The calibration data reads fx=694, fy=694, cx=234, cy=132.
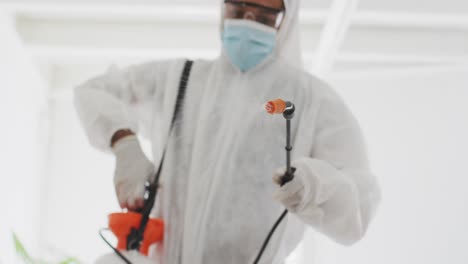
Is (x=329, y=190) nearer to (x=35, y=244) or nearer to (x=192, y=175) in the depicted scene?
(x=192, y=175)

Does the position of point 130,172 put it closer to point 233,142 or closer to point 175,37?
point 233,142

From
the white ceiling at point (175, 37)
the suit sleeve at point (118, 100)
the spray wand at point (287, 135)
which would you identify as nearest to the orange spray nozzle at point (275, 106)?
the spray wand at point (287, 135)

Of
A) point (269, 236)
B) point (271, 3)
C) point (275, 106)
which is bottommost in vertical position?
point (269, 236)

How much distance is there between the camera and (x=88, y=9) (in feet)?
10.5

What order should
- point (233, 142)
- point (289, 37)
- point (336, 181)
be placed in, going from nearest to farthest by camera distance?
1. point (336, 181)
2. point (233, 142)
3. point (289, 37)

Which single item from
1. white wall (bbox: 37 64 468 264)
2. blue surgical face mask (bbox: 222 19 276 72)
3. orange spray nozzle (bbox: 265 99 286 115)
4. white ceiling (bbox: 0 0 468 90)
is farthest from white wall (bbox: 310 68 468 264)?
orange spray nozzle (bbox: 265 99 286 115)

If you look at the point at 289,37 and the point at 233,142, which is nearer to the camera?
the point at 233,142

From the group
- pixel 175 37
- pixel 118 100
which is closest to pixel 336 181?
pixel 118 100

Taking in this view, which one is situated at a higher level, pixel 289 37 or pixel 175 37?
pixel 289 37

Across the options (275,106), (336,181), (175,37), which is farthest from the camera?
(175,37)

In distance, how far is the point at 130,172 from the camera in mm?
1262

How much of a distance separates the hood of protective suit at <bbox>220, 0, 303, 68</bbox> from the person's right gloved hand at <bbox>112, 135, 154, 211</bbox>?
0.34m

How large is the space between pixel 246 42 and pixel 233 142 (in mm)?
215

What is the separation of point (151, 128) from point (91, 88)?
152 mm
